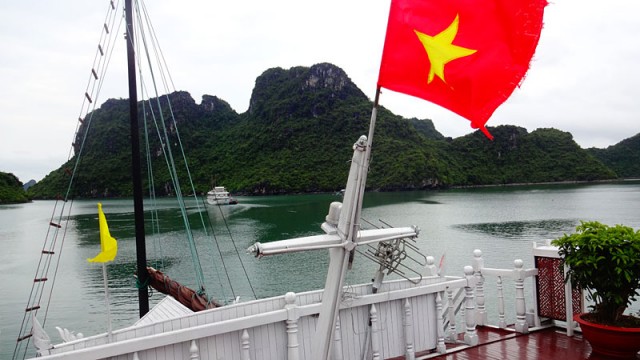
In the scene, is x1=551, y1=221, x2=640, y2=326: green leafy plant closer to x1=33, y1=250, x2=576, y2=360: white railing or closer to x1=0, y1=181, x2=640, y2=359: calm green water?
x1=33, y1=250, x2=576, y2=360: white railing

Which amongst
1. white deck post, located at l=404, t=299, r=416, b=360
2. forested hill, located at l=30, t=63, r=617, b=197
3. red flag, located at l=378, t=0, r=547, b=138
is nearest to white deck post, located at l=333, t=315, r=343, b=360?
white deck post, located at l=404, t=299, r=416, b=360

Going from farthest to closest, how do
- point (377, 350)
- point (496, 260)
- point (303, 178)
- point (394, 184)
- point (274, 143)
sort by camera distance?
point (274, 143), point (303, 178), point (394, 184), point (496, 260), point (377, 350)

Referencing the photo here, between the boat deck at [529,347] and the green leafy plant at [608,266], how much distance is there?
51cm

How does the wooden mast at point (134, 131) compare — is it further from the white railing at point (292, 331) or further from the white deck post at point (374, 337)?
the white deck post at point (374, 337)

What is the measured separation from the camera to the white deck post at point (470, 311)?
5.23m

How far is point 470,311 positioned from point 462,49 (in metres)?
3.45

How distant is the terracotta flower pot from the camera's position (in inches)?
181

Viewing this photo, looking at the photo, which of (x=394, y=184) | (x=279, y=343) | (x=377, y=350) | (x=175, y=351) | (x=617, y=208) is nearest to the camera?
(x=175, y=351)

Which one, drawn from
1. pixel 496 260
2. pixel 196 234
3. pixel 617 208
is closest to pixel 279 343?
pixel 496 260

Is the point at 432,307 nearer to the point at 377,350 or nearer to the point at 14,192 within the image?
the point at 377,350

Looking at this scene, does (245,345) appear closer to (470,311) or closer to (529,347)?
(470,311)

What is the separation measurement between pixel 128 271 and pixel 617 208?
54.5 meters

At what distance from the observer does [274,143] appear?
141875mm

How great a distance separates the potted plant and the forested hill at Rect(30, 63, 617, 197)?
10886cm
